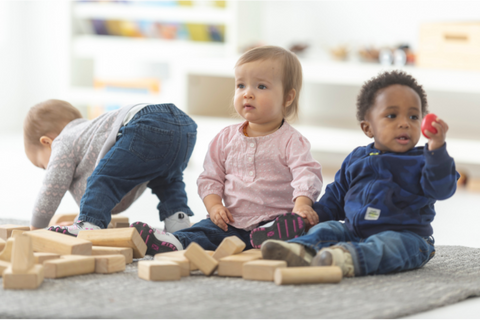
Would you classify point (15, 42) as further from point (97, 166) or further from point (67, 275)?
point (67, 275)

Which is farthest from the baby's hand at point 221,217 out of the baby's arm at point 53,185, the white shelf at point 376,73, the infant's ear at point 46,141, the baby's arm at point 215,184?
the white shelf at point 376,73

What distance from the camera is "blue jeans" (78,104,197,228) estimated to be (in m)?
1.32

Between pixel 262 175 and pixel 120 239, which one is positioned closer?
pixel 120 239

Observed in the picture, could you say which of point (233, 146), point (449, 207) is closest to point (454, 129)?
point (449, 207)

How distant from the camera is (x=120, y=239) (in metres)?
1.16

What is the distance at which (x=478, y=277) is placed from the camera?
3.66ft

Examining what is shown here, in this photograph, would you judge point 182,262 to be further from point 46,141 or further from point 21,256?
point 46,141

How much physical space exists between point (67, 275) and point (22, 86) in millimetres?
3380


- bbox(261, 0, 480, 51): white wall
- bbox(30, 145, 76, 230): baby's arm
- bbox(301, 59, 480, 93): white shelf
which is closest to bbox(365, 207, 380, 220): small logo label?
bbox(30, 145, 76, 230): baby's arm

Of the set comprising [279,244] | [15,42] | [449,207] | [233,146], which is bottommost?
[449,207]

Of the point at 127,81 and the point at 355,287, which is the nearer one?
the point at 355,287

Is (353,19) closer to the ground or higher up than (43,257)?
higher up

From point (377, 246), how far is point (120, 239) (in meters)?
0.47

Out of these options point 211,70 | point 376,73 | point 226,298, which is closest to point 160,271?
point 226,298
